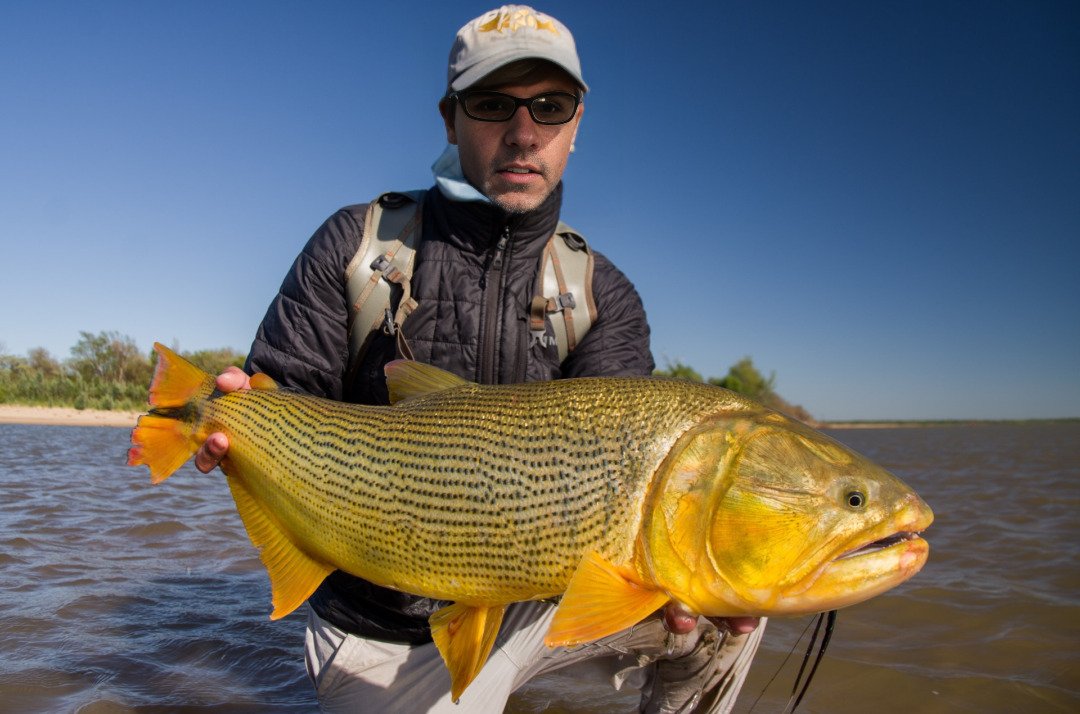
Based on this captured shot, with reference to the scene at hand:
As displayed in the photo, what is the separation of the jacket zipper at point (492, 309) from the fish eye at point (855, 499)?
182cm

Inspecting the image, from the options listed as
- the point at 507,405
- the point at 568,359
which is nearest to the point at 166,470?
the point at 507,405

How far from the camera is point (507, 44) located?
10.6 feet

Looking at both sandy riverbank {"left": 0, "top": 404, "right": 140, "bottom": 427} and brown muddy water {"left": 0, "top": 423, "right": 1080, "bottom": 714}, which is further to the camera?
sandy riverbank {"left": 0, "top": 404, "right": 140, "bottom": 427}

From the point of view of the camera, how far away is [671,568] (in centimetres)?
197

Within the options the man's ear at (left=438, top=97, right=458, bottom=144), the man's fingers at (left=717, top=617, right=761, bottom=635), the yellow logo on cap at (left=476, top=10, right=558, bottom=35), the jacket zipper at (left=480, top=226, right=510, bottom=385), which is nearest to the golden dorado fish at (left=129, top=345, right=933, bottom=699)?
the man's fingers at (left=717, top=617, right=761, bottom=635)

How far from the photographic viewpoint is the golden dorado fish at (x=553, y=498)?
191cm

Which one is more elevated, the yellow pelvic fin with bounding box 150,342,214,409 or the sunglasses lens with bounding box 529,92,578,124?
the sunglasses lens with bounding box 529,92,578,124

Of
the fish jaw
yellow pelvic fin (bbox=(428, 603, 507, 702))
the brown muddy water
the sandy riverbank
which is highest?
the fish jaw

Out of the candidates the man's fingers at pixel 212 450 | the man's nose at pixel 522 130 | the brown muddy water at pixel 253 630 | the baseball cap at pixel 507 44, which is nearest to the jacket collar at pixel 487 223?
the man's nose at pixel 522 130

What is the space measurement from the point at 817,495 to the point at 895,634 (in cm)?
360

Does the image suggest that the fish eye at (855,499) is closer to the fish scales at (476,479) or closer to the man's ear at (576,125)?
the fish scales at (476,479)

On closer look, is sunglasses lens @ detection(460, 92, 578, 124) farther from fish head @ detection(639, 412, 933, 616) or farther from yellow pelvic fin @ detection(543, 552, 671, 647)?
yellow pelvic fin @ detection(543, 552, 671, 647)

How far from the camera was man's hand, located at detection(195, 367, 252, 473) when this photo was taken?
2.62 metres

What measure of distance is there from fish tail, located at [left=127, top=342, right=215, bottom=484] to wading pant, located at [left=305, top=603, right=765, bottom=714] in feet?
3.49
